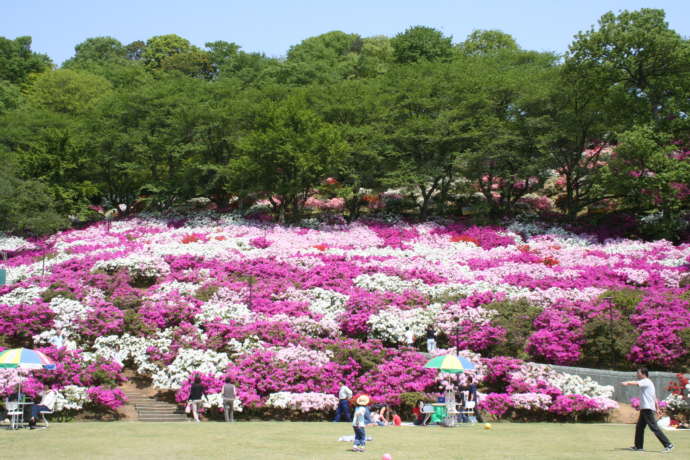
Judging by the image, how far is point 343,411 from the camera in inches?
712

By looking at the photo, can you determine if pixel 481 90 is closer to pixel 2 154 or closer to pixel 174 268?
pixel 174 268

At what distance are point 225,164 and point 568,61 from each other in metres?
24.0

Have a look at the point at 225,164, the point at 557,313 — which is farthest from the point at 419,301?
the point at 225,164

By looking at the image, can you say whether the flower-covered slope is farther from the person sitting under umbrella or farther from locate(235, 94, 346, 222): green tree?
locate(235, 94, 346, 222): green tree

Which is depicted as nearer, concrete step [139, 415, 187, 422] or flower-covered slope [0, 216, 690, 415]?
concrete step [139, 415, 187, 422]

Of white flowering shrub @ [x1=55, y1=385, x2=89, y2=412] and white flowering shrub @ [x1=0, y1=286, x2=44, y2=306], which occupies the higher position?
white flowering shrub @ [x1=0, y1=286, x2=44, y2=306]

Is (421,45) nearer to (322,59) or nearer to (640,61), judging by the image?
(322,59)

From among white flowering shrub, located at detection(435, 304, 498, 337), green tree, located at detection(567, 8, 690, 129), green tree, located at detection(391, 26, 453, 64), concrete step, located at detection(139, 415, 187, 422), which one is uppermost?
green tree, located at detection(391, 26, 453, 64)

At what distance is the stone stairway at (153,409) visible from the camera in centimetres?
1844

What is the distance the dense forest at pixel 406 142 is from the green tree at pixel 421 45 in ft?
64.6

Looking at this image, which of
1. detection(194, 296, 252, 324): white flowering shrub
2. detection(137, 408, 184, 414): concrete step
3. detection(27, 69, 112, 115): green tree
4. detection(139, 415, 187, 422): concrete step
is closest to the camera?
detection(139, 415, 187, 422): concrete step

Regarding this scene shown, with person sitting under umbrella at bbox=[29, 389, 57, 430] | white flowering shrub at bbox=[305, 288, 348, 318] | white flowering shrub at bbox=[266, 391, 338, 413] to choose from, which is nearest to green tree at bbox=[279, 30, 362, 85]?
white flowering shrub at bbox=[305, 288, 348, 318]

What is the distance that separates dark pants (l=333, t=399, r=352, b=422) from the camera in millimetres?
17969

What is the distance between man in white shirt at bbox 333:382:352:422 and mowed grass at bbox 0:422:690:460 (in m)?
1.43
